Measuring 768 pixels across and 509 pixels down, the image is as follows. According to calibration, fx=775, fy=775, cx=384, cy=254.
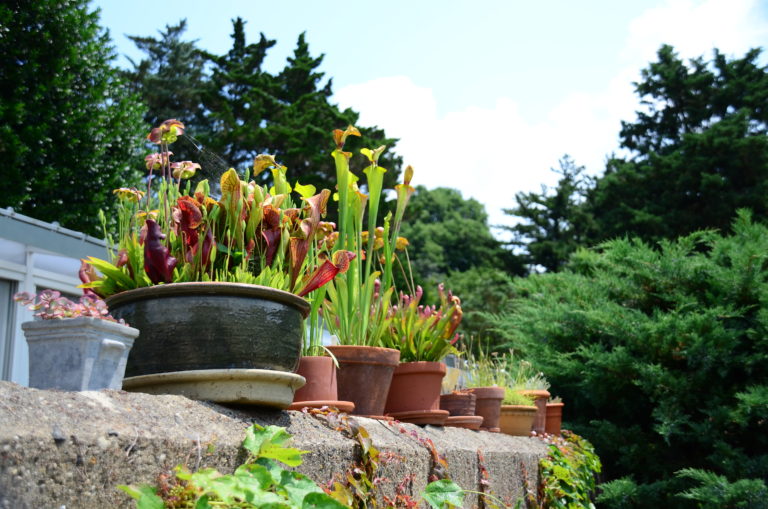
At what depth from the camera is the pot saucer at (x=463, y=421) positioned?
3729 mm

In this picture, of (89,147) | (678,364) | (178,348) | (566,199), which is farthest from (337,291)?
(566,199)

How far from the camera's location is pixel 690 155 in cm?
1914

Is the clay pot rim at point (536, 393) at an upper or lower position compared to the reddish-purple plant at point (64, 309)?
lower

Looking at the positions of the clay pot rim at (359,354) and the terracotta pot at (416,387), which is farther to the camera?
the terracotta pot at (416,387)

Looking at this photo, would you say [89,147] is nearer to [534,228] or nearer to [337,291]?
[337,291]

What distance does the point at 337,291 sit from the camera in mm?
2988

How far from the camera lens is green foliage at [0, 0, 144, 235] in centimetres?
1195

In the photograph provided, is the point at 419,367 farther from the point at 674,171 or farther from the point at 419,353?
the point at 674,171

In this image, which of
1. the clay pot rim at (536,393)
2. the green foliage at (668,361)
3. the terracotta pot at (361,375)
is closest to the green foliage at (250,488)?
the terracotta pot at (361,375)

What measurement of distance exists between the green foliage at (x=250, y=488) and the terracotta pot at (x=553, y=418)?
4.58 metres

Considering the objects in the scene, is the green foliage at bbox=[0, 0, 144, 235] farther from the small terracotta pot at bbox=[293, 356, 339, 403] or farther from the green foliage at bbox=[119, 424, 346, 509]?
the green foliage at bbox=[119, 424, 346, 509]

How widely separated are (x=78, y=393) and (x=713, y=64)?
22364mm

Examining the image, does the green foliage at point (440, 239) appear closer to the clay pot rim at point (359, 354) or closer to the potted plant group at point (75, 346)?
the clay pot rim at point (359, 354)

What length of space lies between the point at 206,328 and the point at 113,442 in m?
0.53
